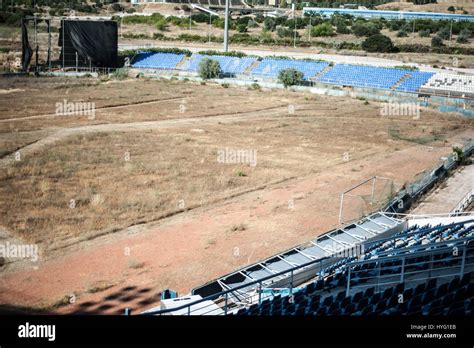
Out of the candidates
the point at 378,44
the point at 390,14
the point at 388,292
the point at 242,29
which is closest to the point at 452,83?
the point at 378,44

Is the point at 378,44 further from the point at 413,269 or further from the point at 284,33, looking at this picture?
the point at 413,269

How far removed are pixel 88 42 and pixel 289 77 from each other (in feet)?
64.4

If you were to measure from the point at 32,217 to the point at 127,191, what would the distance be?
13.6 ft

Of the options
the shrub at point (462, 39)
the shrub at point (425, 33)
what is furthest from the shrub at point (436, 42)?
the shrub at point (425, 33)

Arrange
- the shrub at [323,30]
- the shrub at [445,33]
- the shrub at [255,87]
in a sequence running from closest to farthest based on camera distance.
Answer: the shrub at [255,87] < the shrub at [445,33] < the shrub at [323,30]

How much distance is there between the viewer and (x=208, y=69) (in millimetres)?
56594

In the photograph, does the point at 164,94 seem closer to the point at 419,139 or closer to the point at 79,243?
the point at 419,139

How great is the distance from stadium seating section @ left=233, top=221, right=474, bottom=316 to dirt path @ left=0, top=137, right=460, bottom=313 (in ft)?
11.0

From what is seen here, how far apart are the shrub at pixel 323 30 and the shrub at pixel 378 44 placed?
9.14 metres

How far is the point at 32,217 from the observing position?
18500mm

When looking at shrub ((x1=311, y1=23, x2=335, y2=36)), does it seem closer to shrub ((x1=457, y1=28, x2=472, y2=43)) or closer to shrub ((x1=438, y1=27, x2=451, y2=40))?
shrub ((x1=438, y1=27, x2=451, y2=40))

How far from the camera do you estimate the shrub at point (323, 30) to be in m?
78.0

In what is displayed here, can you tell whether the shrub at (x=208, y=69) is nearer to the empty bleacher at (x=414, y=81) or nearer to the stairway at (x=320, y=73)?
the stairway at (x=320, y=73)

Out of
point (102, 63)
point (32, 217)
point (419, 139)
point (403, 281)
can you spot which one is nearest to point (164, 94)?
point (102, 63)
